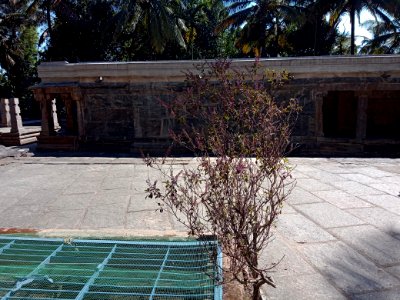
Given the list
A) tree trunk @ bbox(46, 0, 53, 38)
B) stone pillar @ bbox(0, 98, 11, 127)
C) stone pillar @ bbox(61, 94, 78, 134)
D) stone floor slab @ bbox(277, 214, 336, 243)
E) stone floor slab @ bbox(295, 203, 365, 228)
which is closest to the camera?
stone floor slab @ bbox(277, 214, 336, 243)

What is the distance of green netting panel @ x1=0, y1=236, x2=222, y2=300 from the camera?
2400 mm

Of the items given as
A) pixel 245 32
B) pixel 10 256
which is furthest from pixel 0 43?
pixel 10 256

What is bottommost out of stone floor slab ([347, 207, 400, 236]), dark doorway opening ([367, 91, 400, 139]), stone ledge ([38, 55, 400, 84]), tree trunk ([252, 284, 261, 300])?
stone floor slab ([347, 207, 400, 236])

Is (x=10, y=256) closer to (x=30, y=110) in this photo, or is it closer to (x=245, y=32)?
(x=245, y=32)

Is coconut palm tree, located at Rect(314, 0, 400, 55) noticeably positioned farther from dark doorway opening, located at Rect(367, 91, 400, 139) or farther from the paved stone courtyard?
A: the paved stone courtyard

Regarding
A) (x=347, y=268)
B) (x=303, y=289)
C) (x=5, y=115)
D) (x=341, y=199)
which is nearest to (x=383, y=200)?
(x=341, y=199)

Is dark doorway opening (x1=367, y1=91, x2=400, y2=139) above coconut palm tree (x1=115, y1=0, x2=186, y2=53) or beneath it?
beneath

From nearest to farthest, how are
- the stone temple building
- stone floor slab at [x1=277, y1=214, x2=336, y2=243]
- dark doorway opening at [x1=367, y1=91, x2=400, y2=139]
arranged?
stone floor slab at [x1=277, y1=214, x2=336, y2=243] → the stone temple building → dark doorway opening at [x1=367, y1=91, x2=400, y2=139]

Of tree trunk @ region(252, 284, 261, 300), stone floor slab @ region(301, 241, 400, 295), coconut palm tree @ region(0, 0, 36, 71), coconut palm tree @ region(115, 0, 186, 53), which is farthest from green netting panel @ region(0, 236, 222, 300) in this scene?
coconut palm tree @ region(0, 0, 36, 71)

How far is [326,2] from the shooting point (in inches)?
763

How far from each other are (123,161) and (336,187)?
501 centimetres

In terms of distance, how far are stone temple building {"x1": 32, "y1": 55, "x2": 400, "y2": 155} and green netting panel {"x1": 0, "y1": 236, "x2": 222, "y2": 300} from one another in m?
6.57

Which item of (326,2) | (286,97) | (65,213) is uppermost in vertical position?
(326,2)

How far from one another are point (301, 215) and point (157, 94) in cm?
630
